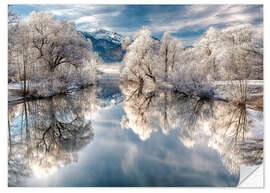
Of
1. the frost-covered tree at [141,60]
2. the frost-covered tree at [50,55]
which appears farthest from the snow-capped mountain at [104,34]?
the frost-covered tree at [141,60]

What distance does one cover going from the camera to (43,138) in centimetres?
529

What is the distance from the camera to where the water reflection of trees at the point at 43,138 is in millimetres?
3947

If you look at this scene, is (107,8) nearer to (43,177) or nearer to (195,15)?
(195,15)

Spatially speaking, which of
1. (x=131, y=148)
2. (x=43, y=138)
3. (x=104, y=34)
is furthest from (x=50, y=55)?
(x=131, y=148)

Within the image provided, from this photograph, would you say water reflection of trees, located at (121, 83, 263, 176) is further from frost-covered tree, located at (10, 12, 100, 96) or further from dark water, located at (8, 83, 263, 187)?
frost-covered tree, located at (10, 12, 100, 96)

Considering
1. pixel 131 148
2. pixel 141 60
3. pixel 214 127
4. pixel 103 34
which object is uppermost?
pixel 103 34

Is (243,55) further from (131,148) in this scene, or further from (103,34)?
(103,34)

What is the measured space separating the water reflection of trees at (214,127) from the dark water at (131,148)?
20 mm

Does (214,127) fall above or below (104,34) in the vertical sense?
below

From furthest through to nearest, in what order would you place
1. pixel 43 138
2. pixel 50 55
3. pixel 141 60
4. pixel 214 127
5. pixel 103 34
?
1. pixel 141 60
2. pixel 50 55
3. pixel 103 34
4. pixel 214 127
5. pixel 43 138

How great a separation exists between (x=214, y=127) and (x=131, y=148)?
10.4 ft

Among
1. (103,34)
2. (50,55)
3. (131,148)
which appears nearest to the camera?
(131,148)
